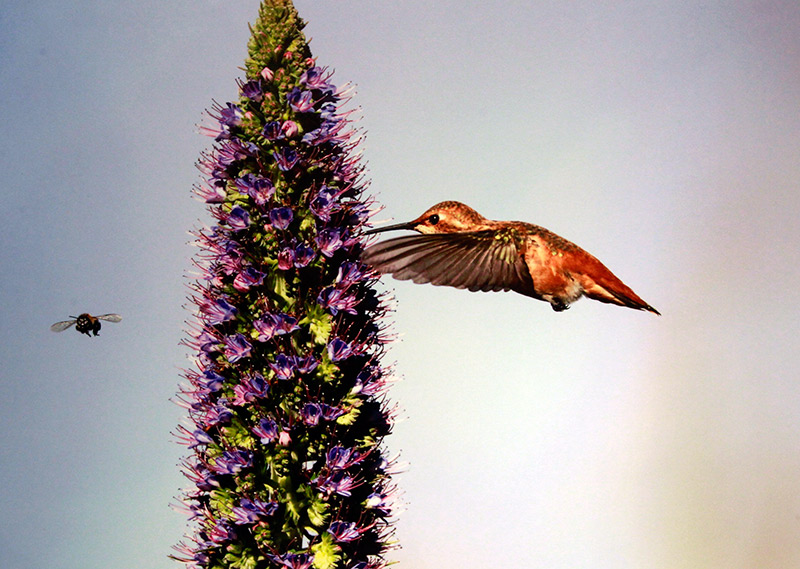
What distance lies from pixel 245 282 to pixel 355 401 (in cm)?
94

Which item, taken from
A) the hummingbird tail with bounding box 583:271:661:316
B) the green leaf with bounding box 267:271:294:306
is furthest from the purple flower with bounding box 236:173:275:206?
the hummingbird tail with bounding box 583:271:661:316

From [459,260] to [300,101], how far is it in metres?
1.39

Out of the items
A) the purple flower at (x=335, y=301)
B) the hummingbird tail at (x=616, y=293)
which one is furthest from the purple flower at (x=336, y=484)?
the hummingbird tail at (x=616, y=293)

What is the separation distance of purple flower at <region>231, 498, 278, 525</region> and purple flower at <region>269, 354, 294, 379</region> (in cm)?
70

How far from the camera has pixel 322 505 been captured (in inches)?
173

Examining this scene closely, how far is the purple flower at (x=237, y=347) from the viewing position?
4504mm

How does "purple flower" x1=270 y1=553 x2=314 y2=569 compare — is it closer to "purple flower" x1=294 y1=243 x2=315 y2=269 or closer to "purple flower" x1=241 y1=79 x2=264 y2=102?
"purple flower" x1=294 y1=243 x2=315 y2=269

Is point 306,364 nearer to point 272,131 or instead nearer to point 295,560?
point 295,560

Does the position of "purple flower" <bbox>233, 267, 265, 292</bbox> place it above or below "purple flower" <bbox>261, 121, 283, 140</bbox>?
below

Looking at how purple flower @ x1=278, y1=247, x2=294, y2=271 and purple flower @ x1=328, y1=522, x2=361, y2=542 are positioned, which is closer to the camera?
purple flower @ x1=328, y1=522, x2=361, y2=542

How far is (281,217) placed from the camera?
461cm

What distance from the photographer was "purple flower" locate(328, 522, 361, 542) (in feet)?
14.2

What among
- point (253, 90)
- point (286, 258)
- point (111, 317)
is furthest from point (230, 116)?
point (111, 317)

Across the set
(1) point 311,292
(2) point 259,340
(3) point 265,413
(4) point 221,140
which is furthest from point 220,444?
(4) point 221,140
